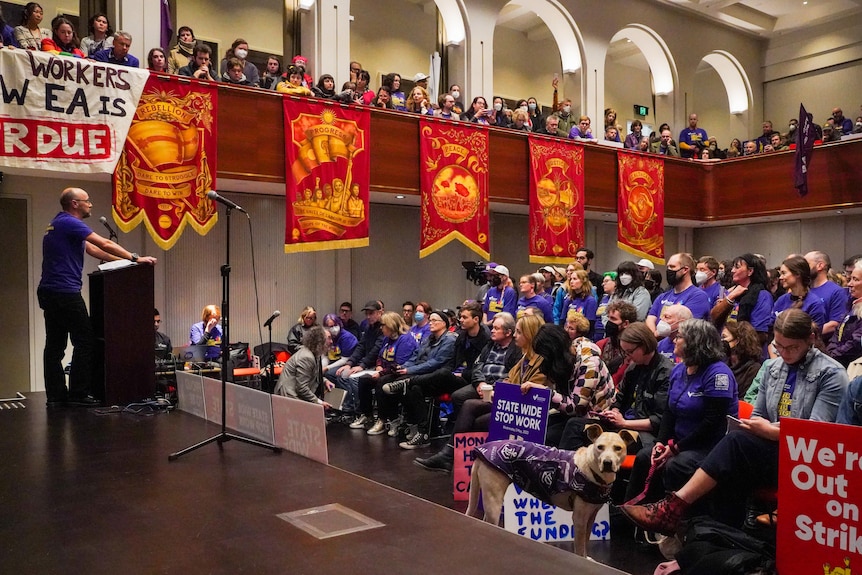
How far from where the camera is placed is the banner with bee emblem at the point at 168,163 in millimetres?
6516

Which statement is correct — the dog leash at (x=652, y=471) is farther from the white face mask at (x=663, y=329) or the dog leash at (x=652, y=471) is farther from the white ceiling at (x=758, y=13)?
the white ceiling at (x=758, y=13)

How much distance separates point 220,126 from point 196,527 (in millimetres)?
5495

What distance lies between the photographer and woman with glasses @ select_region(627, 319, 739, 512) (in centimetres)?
313

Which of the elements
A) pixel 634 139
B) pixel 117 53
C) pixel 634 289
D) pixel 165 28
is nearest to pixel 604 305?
pixel 634 289

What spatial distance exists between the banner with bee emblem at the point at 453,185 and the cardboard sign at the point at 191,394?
12.9 ft

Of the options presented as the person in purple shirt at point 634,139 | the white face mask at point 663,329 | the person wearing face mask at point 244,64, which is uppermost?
the person wearing face mask at point 244,64

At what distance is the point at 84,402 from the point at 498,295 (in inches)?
161

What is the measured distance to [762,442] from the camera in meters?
2.76

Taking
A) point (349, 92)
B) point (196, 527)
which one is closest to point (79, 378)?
point (196, 527)

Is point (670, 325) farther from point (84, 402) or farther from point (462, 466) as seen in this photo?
point (84, 402)

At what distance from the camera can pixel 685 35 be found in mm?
12797

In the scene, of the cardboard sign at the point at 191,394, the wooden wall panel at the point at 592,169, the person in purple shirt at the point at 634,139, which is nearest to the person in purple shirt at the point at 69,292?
the cardboard sign at the point at 191,394

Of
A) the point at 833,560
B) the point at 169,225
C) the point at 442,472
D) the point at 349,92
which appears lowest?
the point at 442,472

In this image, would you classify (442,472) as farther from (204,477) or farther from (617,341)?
(204,477)
